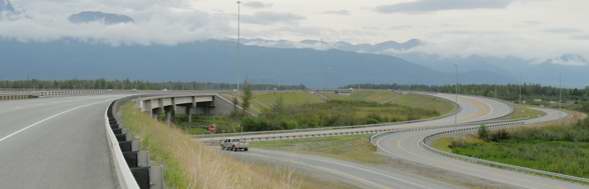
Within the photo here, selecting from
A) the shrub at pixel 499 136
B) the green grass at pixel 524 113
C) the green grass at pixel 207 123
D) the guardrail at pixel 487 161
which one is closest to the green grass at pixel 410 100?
the green grass at pixel 524 113

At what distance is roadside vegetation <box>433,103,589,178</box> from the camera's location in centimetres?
6050

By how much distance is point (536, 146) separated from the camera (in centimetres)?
7769

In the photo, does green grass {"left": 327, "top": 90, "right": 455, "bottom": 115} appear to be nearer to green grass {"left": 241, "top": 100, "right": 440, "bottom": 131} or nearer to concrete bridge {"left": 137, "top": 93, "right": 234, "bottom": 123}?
green grass {"left": 241, "top": 100, "right": 440, "bottom": 131}

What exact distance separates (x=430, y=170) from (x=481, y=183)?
20.7 feet

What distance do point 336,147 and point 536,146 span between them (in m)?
25.6

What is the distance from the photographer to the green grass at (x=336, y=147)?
55441 mm

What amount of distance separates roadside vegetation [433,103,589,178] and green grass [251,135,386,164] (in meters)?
9.58

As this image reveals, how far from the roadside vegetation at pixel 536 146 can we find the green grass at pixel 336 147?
9579 millimetres

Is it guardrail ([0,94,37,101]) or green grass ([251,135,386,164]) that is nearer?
green grass ([251,135,386,164])

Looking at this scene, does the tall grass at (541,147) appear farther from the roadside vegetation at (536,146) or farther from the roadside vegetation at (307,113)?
the roadside vegetation at (307,113)

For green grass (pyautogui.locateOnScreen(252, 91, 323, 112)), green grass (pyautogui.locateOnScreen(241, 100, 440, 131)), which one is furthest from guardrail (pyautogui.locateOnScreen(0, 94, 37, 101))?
green grass (pyautogui.locateOnScreen(252, 91, 323, 112))

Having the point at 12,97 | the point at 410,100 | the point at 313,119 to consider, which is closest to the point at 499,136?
the point at 313,119

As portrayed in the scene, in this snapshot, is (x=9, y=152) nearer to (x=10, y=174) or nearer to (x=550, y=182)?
(x=10, y=174)

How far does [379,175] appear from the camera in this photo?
43.3m
